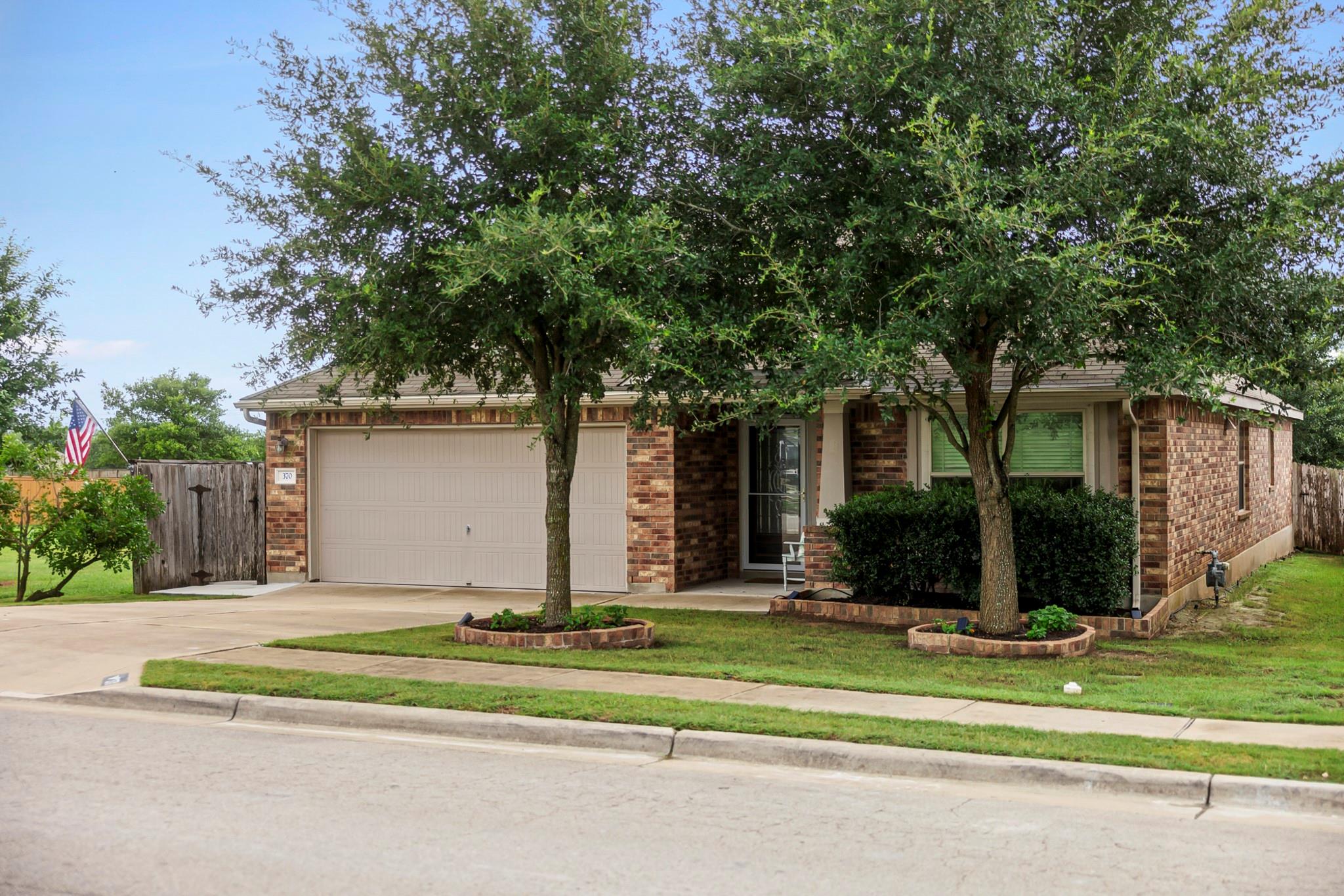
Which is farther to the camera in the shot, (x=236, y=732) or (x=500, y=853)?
(x=236, y=732)

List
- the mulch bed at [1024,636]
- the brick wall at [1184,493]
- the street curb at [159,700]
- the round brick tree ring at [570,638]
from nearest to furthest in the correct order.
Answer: the street curb at [159,700]
the mulch bed at [1024,636]
the round brick tree ring at [570,638]
the brick wall at [1184,493]

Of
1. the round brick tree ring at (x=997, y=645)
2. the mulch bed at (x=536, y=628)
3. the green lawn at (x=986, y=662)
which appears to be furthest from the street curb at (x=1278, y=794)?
the mulch bed at (x=536, y=628)

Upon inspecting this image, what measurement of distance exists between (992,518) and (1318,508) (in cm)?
1707

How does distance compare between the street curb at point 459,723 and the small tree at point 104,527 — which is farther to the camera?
the small tree at point 104,527

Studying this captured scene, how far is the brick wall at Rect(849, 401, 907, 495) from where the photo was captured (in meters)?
14.5

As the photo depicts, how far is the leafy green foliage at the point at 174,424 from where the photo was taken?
1807 inches

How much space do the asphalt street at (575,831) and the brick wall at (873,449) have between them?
25.4ft

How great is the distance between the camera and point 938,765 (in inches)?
271

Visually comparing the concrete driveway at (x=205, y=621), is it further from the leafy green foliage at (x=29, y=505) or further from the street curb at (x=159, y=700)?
the leafy green foliage at (x=29, y=505)

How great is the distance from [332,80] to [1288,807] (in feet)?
29.8

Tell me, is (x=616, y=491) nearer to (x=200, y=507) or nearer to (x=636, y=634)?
(x=636, y=634)


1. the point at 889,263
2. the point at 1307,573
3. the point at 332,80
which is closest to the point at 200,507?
the point at 332,80

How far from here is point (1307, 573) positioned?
19.5 meters

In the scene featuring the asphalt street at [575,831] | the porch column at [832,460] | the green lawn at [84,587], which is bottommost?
the asphalt street at [575,831]
